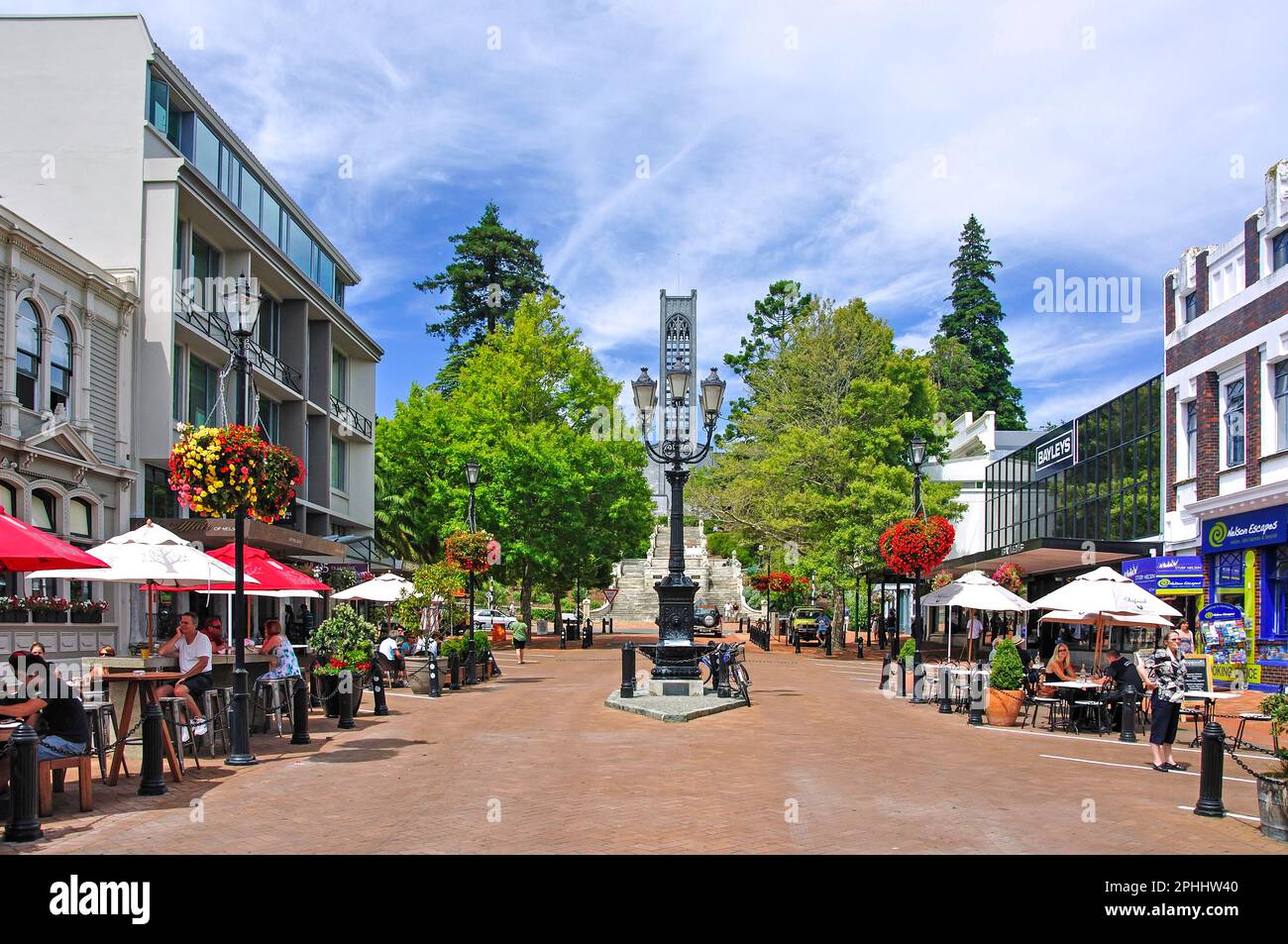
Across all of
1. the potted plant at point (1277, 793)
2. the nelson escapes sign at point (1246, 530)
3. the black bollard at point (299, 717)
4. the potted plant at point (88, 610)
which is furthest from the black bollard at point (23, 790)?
the nelson escapes sign at point (1246, 530)

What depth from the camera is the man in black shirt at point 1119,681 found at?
15.6 metres

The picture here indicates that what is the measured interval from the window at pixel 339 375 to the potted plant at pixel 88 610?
19955mm

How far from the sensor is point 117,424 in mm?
24422

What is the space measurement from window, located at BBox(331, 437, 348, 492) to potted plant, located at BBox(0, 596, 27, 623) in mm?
21224

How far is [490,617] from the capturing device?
48.5 m

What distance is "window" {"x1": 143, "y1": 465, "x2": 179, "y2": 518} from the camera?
85.4 ft

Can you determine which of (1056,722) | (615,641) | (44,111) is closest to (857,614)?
(615,641)

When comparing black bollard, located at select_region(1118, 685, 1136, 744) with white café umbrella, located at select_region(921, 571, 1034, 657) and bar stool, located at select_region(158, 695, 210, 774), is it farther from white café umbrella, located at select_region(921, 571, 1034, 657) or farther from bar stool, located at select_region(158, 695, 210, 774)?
bar stool, located at select_region(158, 695, 210, 774)

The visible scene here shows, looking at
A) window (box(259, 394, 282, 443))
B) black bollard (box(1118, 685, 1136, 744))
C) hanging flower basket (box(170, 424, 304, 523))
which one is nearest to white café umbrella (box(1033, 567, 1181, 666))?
black bollard (box(1118, 685, 1136, 744))

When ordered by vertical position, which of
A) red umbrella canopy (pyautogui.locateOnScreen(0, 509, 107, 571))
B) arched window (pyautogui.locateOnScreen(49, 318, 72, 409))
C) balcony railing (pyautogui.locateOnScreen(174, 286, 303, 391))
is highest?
balcony railing (pyautogui.locateOnScreen(174, 286, 303, 391))

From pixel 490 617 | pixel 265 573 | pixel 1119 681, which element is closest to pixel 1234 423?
pixel 1119 681

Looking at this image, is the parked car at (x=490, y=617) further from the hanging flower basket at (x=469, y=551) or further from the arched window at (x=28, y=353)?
A: the arched window at (x=28, y=353)

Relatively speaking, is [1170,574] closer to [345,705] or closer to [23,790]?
[345,705]
